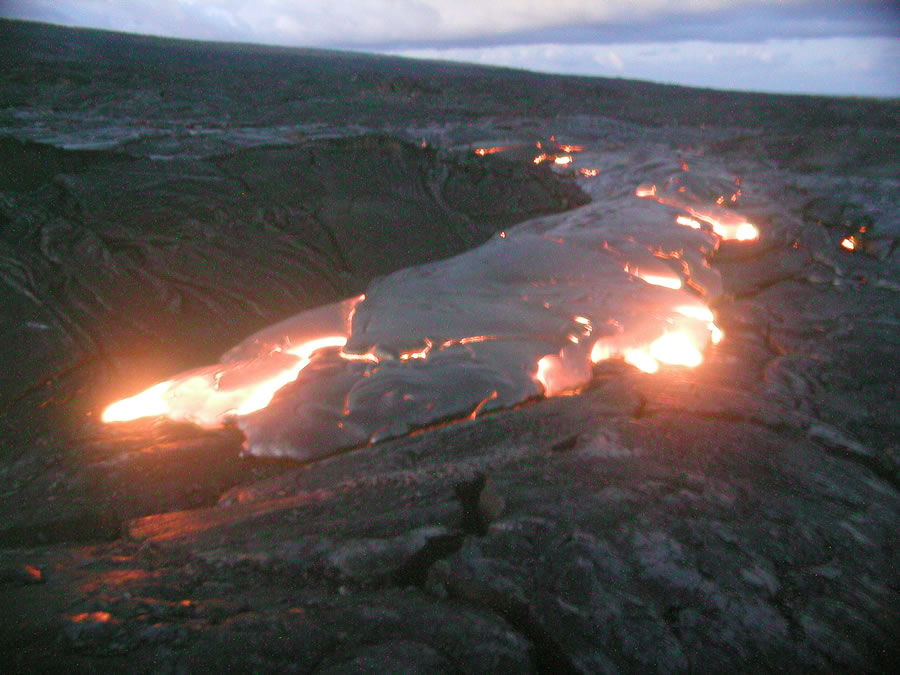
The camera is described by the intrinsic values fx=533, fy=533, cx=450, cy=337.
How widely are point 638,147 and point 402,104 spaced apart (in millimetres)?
3112

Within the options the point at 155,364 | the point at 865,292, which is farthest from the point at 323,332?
the point at 865,292

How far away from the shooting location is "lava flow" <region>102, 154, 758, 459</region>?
5.67 feet

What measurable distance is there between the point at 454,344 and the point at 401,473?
72 cm

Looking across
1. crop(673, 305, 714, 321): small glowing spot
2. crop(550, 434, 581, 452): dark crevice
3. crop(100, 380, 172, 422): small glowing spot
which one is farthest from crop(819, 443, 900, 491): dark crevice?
crop(100, 380, 172, 422): small glowing spot

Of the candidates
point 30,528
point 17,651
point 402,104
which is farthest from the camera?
point 402,104

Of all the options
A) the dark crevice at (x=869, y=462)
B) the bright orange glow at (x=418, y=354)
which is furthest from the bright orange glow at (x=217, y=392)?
the dark crevice at (x=869, y=462)

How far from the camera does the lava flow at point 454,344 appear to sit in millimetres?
1728

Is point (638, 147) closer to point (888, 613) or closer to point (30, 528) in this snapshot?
point (888, 613)

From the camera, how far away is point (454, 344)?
2.05 m

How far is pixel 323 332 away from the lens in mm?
2287

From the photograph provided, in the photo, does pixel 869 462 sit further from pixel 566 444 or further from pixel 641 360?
pixel 566 444

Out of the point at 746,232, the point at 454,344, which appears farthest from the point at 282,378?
the point at 746,232

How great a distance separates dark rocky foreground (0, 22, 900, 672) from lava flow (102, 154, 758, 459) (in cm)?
10

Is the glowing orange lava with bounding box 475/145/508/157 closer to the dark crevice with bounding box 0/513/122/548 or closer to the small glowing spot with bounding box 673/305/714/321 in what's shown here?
the small glowing spot with bounding box 673/305/714/321
